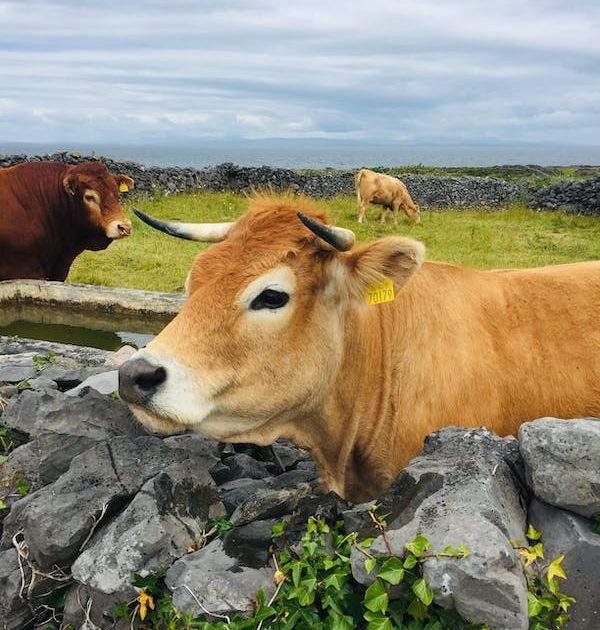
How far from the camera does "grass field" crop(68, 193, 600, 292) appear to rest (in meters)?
13.5

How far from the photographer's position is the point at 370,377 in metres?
3.80

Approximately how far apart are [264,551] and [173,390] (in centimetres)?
91

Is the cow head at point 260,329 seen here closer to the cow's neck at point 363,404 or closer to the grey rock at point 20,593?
the cow's neck at point 363,404

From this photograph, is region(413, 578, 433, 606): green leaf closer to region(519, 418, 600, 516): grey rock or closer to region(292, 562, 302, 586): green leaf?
region(292, 562, 302, 586): green leaf

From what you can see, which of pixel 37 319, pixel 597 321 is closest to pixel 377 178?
pixel 37 319

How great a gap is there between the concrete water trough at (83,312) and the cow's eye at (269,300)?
667 cm

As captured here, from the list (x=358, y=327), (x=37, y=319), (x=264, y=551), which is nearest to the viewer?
(x=264, y=551)

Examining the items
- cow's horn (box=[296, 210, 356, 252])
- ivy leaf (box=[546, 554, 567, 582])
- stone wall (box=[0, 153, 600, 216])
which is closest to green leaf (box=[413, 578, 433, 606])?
ivy leaf (box=[546, 554, 567, 582])

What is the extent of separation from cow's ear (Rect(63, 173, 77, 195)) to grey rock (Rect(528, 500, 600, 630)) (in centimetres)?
1032

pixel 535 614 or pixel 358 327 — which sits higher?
pixel 358 327

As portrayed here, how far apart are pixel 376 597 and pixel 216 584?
0.77 m

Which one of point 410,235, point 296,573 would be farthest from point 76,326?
point 410,235

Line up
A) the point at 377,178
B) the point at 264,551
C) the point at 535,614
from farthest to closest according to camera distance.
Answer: the point at 377,178
the point at 264,551
the point at 535,614

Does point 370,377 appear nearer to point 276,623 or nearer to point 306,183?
point 276,623
